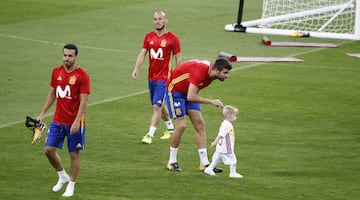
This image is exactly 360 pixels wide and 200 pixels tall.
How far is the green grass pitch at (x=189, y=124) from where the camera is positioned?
15406 mm

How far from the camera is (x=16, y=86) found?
76.8ft

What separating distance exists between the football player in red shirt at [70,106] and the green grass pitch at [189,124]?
2.25 feet

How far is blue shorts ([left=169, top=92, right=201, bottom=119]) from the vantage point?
16.1 metres

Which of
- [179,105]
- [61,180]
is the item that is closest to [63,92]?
[61,180]

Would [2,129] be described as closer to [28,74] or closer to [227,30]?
[28,74]

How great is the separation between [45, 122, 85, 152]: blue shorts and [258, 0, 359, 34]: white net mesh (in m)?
18.6

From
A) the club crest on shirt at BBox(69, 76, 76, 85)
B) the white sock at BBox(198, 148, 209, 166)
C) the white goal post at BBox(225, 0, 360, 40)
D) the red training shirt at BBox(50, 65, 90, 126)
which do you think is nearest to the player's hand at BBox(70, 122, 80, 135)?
the red training shirt at BBox(50, 65, 90, 126)

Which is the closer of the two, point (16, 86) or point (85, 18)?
point (16, 86)

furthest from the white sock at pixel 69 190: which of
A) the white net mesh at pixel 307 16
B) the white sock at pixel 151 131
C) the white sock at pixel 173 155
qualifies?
the white net mesh at pixel 307 16

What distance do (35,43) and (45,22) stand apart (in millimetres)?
4319

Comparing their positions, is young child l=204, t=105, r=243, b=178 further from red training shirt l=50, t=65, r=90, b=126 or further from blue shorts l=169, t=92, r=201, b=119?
red training shirt l=50, t=65, r=90, b=126

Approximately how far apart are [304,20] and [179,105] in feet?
58.7

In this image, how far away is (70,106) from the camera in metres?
14.4

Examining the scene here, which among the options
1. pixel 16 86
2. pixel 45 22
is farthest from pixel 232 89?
pixel 45 22
